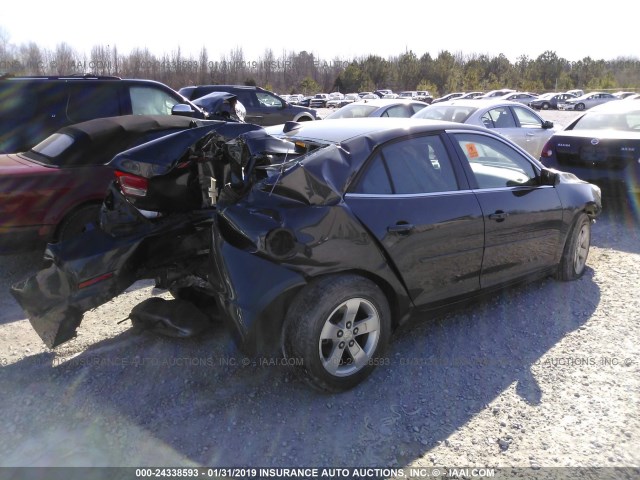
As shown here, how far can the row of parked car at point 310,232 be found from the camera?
10.3 ft

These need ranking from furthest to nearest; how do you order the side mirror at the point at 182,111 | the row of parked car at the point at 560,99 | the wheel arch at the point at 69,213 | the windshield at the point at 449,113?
the row of parked car at the point at 560,99, the windshield at the point at 449,113, the side mirror at the point at 182,111, the wheel arch at the point at 69,213

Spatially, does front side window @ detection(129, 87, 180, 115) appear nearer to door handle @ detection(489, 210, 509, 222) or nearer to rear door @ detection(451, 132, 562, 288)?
rear door @ detection(451, 132, 562, 288)

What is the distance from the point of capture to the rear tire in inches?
203

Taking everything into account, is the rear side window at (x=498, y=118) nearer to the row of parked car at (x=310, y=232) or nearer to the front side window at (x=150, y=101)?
the row of parked car at (x=310, y=232)

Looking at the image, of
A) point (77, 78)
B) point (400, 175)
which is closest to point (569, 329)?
point (400, 175)

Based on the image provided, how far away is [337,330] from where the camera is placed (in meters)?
3.24

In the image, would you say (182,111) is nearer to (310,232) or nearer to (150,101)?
(150,101)

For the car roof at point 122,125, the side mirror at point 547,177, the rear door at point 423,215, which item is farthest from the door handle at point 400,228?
the car roof at point 122,125

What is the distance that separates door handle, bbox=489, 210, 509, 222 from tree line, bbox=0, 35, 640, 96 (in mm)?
67474

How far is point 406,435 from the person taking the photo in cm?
297

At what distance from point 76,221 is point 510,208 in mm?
4084

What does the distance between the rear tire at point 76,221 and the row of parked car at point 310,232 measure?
125 millimetres

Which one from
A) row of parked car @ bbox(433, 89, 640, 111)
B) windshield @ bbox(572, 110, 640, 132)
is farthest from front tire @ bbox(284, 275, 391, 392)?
row of parked car @ bbox(433, 89, 640, 111)

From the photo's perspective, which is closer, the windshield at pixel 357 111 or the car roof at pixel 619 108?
the car roof at pixel 619 108
